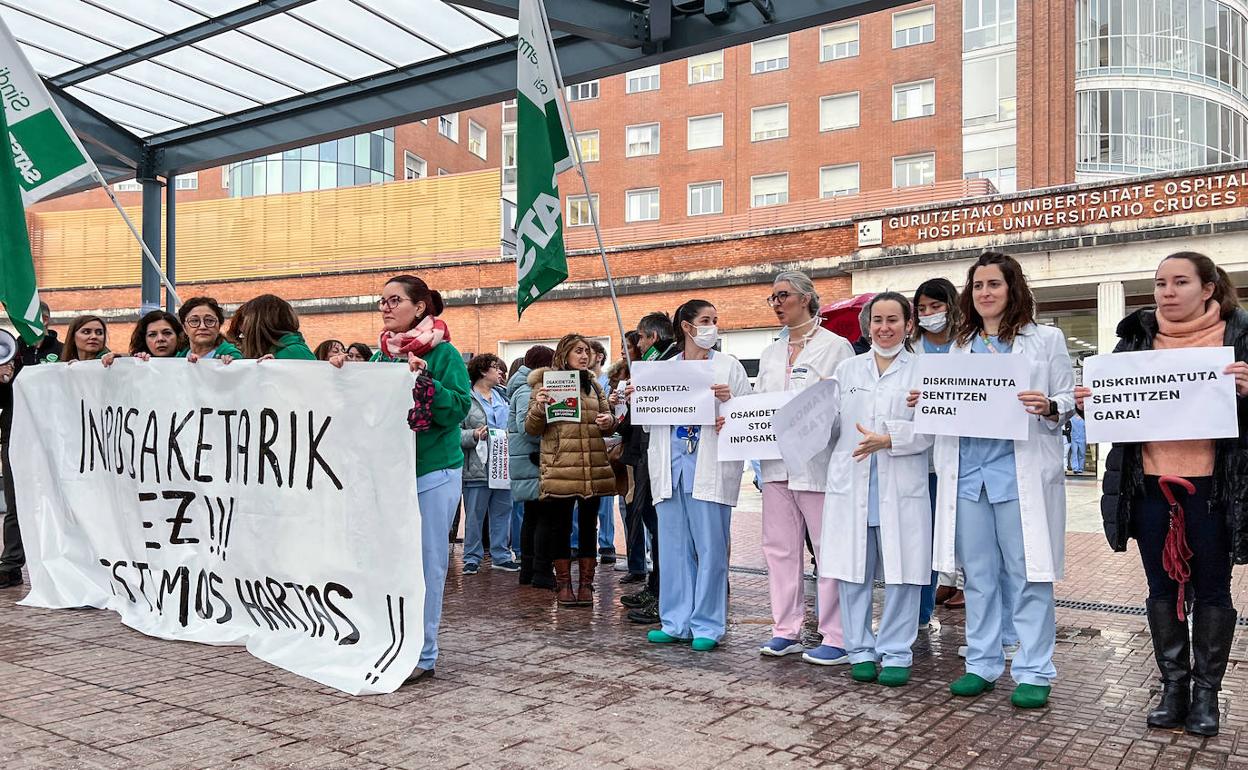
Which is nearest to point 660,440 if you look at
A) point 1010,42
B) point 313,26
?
point 313,26

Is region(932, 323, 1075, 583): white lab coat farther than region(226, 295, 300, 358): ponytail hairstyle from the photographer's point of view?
No

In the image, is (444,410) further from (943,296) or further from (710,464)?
(943,296)

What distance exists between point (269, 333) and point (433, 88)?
19.3 feet

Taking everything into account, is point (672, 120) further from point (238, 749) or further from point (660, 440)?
point (238, 749)

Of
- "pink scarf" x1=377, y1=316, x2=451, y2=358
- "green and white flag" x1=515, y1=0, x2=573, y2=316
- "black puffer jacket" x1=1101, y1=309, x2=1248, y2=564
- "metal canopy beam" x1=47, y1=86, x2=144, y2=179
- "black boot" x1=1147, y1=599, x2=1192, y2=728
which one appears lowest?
A: "black boot" x1=1147, y1=599, x2=1192, y2=728

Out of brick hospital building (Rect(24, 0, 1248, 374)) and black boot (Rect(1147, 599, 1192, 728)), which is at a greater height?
brick hospital building (Rect(24, 0, 1248, 374))

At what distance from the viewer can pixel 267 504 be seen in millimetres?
6133

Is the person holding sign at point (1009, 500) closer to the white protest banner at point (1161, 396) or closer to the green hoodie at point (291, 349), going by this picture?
the white protest banner at point (1161, 396)

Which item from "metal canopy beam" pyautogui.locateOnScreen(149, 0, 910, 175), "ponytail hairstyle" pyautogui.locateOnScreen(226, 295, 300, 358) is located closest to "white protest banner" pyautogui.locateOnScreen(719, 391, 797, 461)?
"ponytail hairstyle" pyautogui.locateOnScreen(226, 295, 300, 358)

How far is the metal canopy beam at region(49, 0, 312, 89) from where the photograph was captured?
9.77m

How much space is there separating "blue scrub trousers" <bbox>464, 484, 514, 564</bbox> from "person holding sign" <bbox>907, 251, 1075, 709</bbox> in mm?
5613

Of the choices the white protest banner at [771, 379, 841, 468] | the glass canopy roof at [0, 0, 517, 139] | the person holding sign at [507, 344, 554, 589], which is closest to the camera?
the white protest banner at [771, 379, 841, 468]

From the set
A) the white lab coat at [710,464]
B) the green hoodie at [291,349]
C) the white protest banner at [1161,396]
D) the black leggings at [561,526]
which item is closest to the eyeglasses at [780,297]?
the white lab coat at [710,464]

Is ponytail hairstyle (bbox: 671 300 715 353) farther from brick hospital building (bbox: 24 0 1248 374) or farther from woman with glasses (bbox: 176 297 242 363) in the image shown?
brick hospital building (bbox: 24 0 1248 374)
